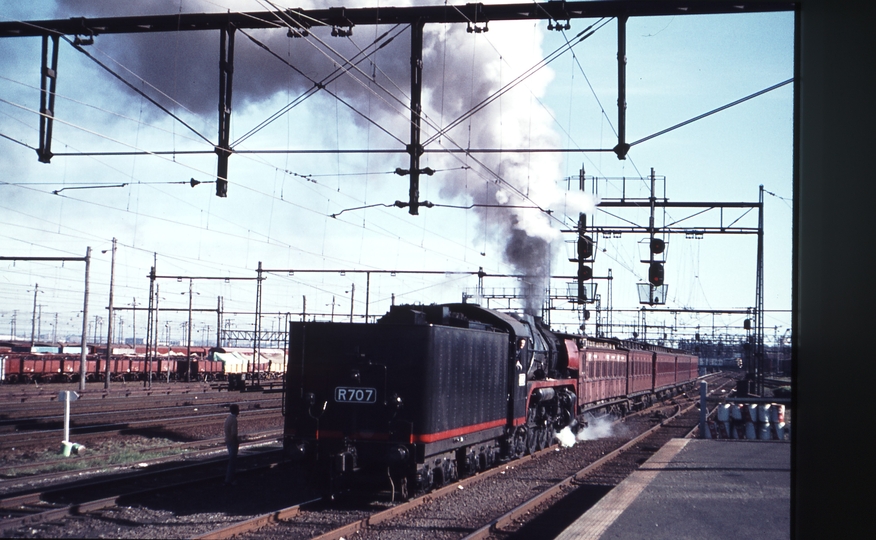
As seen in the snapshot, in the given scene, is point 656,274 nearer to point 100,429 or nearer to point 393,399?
point 393,399

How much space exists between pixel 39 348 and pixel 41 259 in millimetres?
49775

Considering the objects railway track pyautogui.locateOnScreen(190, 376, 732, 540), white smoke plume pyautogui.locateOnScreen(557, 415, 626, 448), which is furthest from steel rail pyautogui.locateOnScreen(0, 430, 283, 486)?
white smoke plume pyautogui.locateOnScreen(557, 415, 626, 448)

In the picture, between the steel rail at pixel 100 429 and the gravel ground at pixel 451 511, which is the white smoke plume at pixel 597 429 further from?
the steel rail at pixel 100 429

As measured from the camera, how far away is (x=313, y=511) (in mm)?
10773

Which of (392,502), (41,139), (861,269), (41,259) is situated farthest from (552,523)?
(41,259)

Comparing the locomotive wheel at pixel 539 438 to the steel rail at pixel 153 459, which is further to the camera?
the locomotive wheel at pixel 539 438

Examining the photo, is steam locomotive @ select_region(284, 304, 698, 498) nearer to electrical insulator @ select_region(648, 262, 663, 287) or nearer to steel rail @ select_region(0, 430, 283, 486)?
steel rail @ select_region(0, 430, 283, 486)

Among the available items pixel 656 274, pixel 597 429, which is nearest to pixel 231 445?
pixel 656 274

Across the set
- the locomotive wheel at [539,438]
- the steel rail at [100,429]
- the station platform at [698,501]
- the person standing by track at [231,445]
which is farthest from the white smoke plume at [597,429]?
the person standing by track at [231,445]

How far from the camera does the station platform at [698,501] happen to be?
9.06 metres

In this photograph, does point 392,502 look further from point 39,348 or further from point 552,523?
point 39,348

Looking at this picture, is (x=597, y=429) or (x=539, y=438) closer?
(x=539, y=438)

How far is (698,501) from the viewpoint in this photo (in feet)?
36.1

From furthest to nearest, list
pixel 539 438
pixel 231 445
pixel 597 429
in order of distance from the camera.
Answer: pixel 597 429 < pixel 539 438 < pixel 231 445
